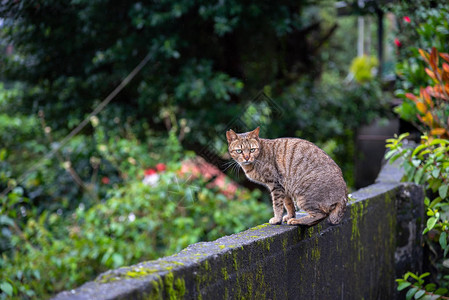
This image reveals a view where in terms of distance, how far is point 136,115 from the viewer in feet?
21.7

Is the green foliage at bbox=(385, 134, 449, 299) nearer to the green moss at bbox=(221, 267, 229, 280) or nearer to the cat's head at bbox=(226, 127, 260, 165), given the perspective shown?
the cat's head at bbox=(226, 127, 260, 165)

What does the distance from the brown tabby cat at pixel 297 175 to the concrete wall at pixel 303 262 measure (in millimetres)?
163

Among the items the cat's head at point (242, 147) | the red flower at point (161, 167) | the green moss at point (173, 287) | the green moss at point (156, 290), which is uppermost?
the cat's head at point (242, 147)

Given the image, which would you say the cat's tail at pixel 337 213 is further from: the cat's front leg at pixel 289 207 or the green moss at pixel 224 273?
the green moss at pixel 224 273

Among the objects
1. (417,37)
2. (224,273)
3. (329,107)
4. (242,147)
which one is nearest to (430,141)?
(242,147)

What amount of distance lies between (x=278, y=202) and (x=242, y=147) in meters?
0.44

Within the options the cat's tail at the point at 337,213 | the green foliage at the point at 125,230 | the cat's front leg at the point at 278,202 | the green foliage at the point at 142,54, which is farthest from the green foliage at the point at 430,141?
the green foliage at the point at 125,230

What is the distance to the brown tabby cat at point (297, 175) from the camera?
2613 mm

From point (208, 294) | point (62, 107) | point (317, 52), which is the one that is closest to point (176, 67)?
point (62, 107)

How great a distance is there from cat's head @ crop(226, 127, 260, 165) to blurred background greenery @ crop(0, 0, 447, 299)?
67.3 inches

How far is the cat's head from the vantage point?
2.51 m

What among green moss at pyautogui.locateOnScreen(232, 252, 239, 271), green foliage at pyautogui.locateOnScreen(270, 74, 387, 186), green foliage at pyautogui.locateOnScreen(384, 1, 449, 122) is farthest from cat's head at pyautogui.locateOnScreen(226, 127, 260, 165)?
Answer: green foliage at pyautogui.locateOnScreen(270, 74, 387, 186)

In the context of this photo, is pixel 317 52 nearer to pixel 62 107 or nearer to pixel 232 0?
pixel 232 0

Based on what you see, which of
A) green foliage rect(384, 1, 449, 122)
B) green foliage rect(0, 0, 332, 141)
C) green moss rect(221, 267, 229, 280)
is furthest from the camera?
green foliage rect(0, 0, 332, 141)
